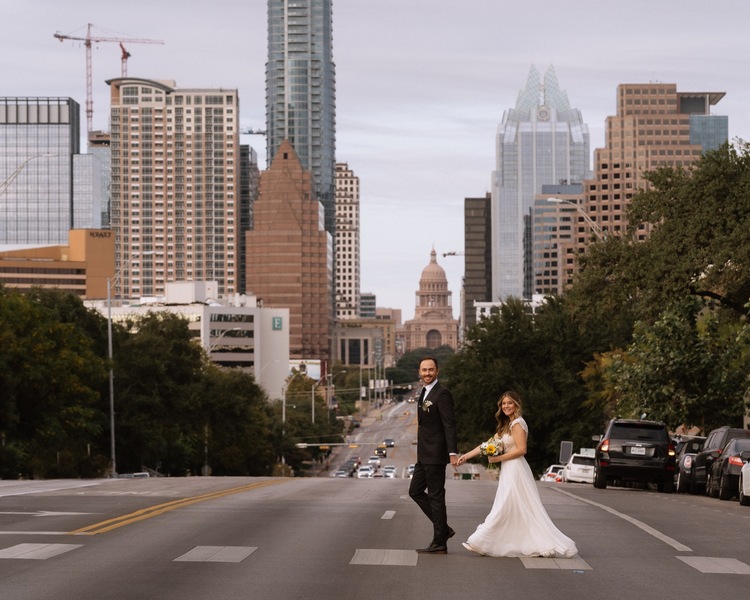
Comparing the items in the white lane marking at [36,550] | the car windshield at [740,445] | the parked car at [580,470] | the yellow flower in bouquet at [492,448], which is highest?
the yellow flower in bouquet at [492,448]

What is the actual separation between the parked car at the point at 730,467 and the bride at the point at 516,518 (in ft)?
49.0

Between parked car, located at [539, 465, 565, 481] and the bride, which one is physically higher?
the bride

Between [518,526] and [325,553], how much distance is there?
205cm

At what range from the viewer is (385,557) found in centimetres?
1405

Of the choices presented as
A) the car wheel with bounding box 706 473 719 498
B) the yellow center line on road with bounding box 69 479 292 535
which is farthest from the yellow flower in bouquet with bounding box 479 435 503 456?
the car wheel with bounding box 706 473 719 498

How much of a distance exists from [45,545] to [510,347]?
52.3m

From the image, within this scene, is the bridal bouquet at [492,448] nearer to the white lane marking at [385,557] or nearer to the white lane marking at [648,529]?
the white lane marking at [385,557]

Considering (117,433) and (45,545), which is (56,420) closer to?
(117,433)

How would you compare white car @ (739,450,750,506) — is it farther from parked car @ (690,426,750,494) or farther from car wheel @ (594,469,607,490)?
car wheel @ (594,469,607,490)

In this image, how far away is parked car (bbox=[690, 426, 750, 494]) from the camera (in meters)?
31.2

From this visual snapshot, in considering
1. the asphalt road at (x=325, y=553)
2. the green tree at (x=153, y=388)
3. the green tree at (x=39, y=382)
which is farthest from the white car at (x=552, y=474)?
the asphalt road at (x=325, y=553)

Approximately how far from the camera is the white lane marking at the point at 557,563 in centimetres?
1343

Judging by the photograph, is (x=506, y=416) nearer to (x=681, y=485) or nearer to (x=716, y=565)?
(x=716, y=565)

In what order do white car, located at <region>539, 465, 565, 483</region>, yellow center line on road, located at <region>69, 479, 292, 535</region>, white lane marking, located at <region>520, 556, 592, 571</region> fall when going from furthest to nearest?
white car, located at <region>539, 465, 565, 483</region> → yellow center line on road, located at <region>69, 479, 292, 535</region> → white lane marking, located at <region>520, 556, 592, 571</region>
